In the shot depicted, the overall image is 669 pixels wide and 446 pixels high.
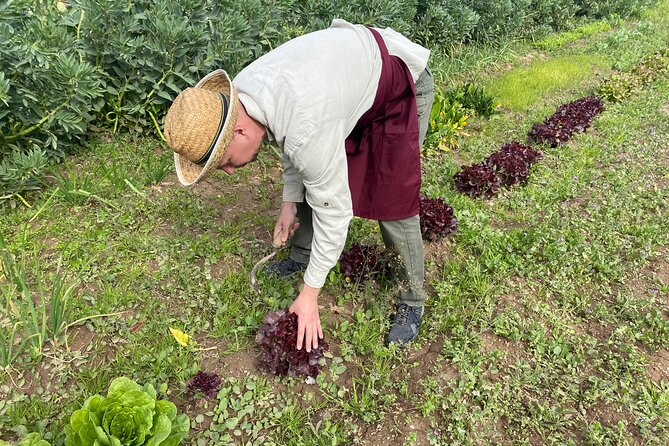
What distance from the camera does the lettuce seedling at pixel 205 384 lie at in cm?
230

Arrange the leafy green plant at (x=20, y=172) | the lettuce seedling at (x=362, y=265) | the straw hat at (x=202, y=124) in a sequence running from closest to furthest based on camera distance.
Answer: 1. the straw hat at (x=202, y=124)
2. the lettuce seedling at (x=362, y=265)
3. the leafy green plant at (x=20, y=172)

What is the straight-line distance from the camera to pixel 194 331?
8.70 feet

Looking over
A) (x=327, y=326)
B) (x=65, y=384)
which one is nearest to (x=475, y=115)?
(x=327, y=326)

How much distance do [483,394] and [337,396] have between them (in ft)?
2.54

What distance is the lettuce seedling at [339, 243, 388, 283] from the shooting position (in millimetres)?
2947

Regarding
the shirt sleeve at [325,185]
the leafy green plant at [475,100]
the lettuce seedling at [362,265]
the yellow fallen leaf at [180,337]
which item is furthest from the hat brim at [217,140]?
the leafy green plant at [475,100]

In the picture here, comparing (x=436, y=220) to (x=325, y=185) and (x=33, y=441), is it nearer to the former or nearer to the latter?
(x=325, y=185)

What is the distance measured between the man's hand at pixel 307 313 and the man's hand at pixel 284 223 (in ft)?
1.67

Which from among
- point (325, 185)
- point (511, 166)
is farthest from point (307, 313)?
point (511, 166)

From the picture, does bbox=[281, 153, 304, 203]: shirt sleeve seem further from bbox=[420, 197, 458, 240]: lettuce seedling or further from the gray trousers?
bbox=[420, 197, 458, 240]: lettuce seedling

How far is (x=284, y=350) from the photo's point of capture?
7.67 ft

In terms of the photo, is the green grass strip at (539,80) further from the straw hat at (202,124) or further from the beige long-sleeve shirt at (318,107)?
the straw hat at (202,124)

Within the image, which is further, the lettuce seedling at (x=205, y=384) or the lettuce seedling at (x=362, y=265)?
the lettuce seedling at (x=362, y=265)

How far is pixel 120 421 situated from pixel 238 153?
1199mm
